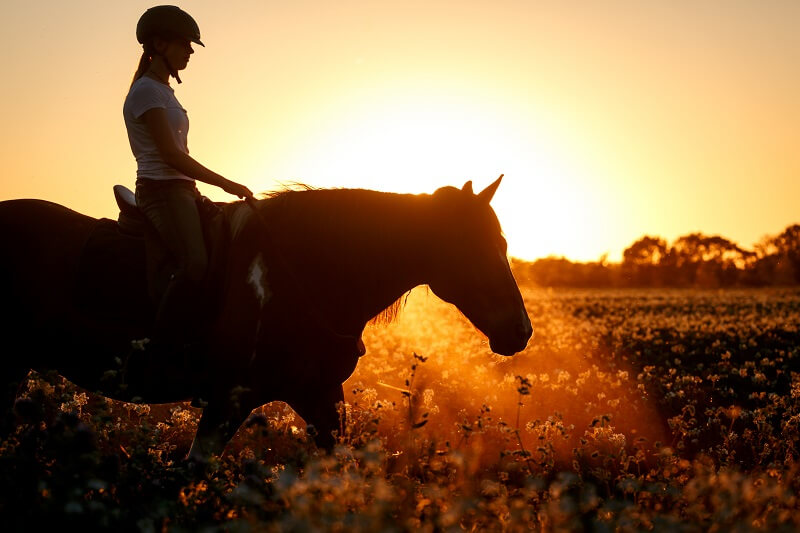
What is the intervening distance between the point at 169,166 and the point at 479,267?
8.76ft

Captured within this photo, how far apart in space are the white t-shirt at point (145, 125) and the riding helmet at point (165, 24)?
47 centimetres

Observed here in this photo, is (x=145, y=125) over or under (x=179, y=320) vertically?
over

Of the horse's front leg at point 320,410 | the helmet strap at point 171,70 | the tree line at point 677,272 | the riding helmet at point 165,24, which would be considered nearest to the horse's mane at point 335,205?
the horse's front leg at point 320,410

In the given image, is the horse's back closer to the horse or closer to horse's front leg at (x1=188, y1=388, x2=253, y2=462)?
the horse

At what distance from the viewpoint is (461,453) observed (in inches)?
134

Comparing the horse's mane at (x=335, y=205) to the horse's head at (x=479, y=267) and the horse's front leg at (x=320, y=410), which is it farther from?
the horse's front leg at (x=320, y=410)

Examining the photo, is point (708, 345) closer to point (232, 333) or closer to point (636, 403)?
A: point (636, 403)

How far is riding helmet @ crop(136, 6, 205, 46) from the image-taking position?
5.88m

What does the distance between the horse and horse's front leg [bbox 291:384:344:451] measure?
11mm

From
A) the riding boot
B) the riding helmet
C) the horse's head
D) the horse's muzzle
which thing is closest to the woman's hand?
the riding boot

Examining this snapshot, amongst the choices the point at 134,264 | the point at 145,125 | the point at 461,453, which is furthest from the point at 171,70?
the point at 461,453

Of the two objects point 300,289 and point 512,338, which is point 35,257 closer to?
point 300,289

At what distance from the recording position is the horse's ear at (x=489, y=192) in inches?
225

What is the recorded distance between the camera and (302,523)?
2619 millimetres
